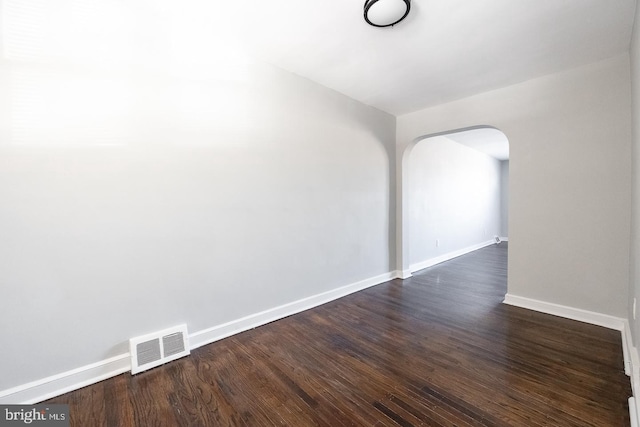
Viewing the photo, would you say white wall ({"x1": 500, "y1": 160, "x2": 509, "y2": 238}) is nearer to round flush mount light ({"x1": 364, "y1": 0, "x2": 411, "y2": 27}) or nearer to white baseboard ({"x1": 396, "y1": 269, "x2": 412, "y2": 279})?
white baseboard ({"x1": 396, "y1": 269, "x2": 412, "y2": 279})

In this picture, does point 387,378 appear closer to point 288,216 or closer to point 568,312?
point 288,216

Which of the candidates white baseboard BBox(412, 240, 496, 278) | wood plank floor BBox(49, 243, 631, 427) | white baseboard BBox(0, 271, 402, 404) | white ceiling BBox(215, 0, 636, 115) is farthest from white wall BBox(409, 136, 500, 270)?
white baseboard BBox(0, 271, 402, 404)

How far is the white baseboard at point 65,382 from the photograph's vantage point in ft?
5.32

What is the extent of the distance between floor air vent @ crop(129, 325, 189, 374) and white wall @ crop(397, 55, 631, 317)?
139 inches

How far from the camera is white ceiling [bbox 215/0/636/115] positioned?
6.36 ft

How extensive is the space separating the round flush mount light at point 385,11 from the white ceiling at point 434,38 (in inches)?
2.8

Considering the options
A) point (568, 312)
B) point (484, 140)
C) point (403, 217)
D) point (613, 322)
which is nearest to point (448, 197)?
point (484, 140)

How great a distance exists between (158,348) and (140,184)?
127 cm

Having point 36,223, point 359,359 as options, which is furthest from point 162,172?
point 359,359

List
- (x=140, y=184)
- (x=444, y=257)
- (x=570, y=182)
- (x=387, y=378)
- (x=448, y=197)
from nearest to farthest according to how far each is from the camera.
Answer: (x=387, y=378) → (x=140, y=184) → (x=570, y=182) → (x=444, y=257) → (x=448, y=197)

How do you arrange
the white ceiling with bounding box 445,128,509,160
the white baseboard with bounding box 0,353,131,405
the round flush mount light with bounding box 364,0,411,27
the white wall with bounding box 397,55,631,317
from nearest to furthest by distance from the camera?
1. the white baseboard with bounding box 0,353,131,405
2. the round flush mount light with bounding box 364,0,411,27
3. the white wall with bounding box 397,55,631,317
4. the white ceiling with bounding box 445,128,509,160

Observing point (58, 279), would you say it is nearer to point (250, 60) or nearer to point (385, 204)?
point (250, 60)

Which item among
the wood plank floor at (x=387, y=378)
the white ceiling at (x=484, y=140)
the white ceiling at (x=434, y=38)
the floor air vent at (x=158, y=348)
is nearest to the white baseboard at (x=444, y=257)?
the wood plank floor at (x=387, y=378)

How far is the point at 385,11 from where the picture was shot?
191 cm
